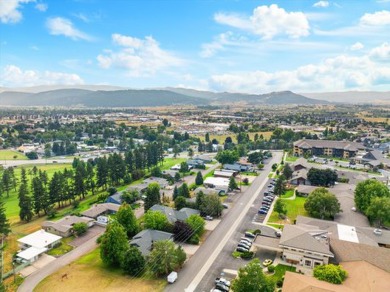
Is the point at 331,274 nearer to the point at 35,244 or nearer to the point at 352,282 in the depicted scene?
the point at 352,282

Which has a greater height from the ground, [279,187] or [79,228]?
[279,187]

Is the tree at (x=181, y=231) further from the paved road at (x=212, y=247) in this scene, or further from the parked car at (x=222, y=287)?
the parked car at (x=222, y=287)

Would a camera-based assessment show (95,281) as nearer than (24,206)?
Yes

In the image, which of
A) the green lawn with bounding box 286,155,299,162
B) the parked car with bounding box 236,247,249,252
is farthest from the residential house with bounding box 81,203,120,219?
the green lawn with bounding box 286,155,299,162

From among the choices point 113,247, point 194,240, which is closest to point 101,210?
point 113,247

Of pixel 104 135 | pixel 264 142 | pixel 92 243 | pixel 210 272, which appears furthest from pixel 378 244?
pixel 104 135

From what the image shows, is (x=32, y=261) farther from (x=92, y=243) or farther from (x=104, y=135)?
(x=104, y=135)

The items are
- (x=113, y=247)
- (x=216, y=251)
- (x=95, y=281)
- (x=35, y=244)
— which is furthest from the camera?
(x=35, y=244)
